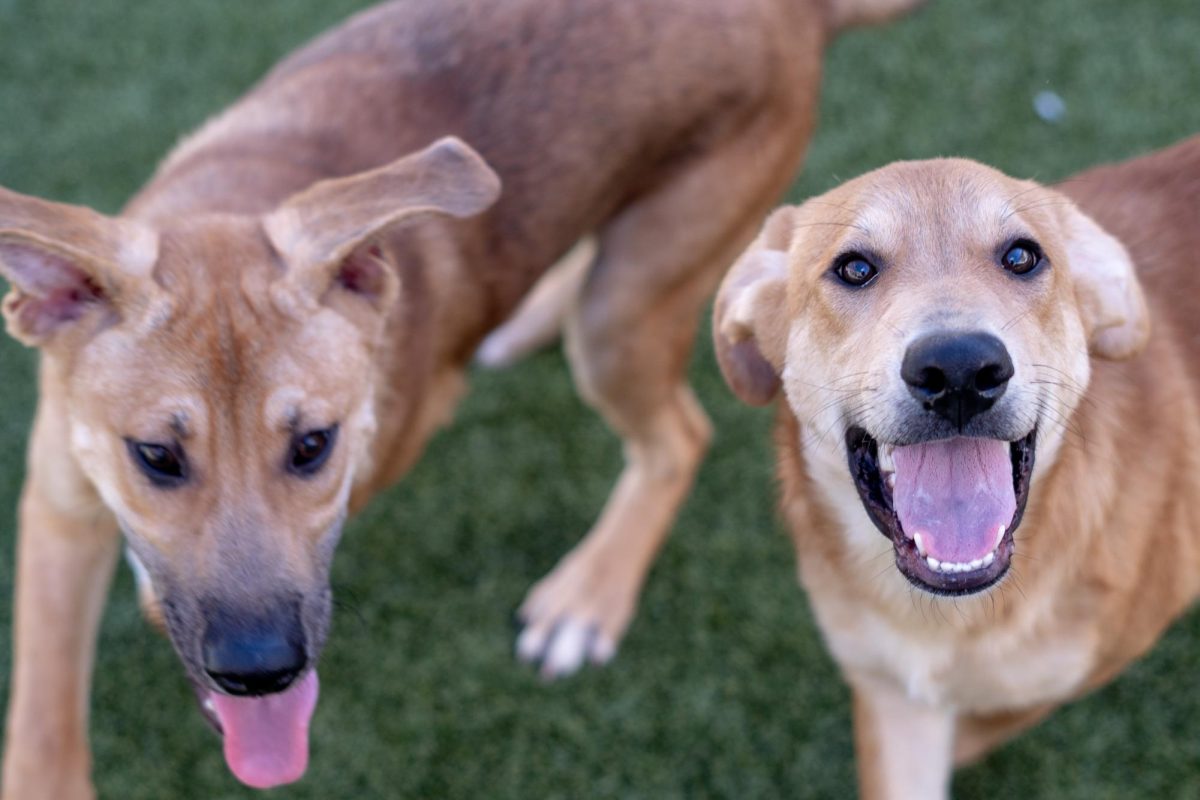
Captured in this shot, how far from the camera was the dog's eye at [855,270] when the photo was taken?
240 cm

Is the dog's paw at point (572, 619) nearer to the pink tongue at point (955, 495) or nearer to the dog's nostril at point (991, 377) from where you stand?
the pink tongue at point (955, 495)

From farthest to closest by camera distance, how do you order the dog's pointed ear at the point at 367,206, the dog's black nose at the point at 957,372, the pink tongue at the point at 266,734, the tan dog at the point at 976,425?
the pink tongue at the point at 266,734 → the dog's pointed ear at the point at 367,206 → the tan dog at the point at 976,425 → the dog's black nose at the point at 957,372

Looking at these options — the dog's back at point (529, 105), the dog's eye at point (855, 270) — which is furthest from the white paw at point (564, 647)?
the dog's eye at point (855, 270)

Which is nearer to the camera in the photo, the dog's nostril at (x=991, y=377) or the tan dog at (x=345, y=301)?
the dog's nostril at (x=991, y=377)

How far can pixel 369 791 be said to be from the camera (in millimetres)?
3428

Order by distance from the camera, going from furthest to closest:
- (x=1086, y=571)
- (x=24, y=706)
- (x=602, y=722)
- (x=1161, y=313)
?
(x=602, y=722) < (x=24, y=706) < (x=1161, y=313) < (x=1086, y=571)

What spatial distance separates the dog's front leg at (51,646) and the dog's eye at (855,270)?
187 cm

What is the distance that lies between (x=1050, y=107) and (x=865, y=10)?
1.61 m

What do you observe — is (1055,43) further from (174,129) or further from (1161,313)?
(174,129)

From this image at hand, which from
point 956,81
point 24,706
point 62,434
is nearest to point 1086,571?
point 62,434

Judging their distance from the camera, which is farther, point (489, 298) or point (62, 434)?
point (489, 298)

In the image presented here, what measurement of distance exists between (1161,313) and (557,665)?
197 centimetres

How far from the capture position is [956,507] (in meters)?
2.33

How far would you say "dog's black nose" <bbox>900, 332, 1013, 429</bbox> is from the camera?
2092 millimetres
